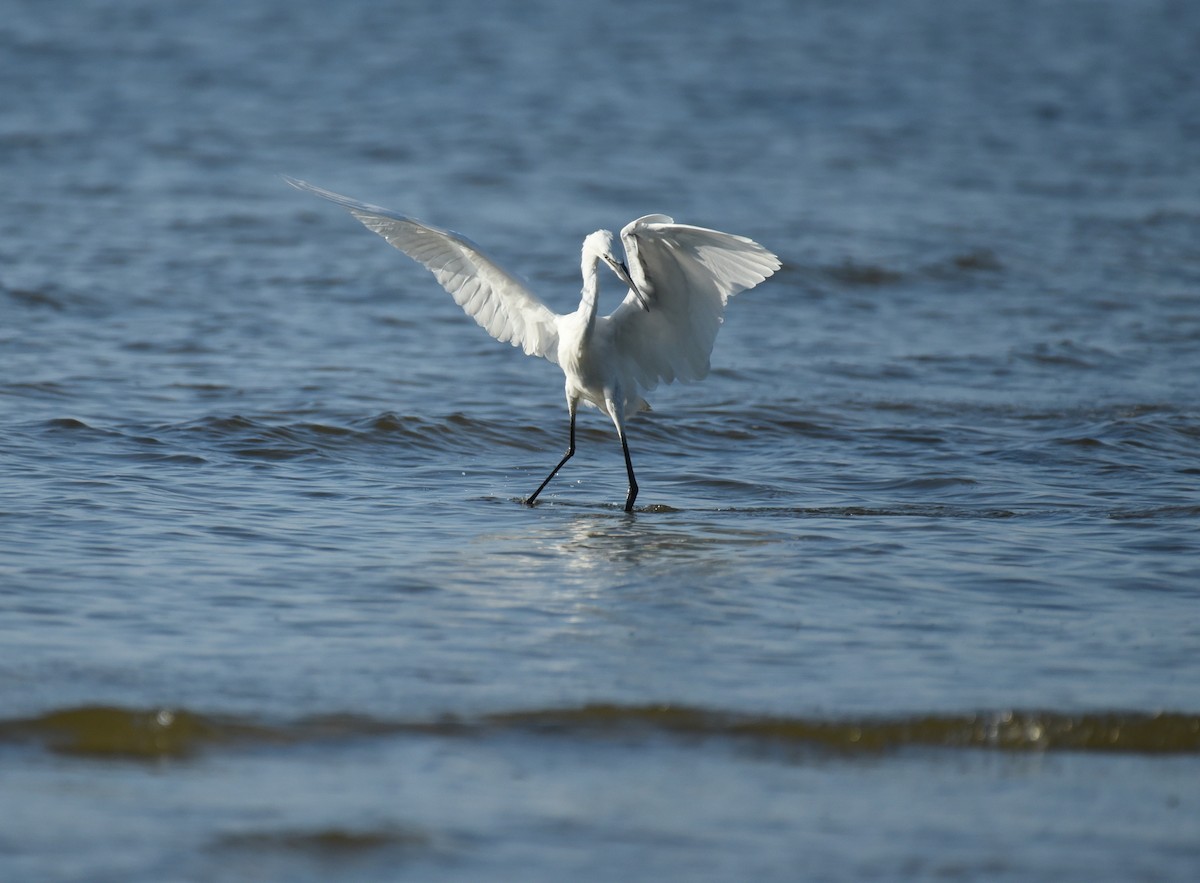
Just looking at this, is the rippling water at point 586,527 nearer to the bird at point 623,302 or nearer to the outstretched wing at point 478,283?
the bird at point 623,302

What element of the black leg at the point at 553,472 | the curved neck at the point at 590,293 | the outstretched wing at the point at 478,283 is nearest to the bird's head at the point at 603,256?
the curved neck at the point at 590,293

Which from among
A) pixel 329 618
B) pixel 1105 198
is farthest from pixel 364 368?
pixel 1105 198

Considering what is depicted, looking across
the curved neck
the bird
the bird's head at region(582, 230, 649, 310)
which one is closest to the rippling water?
the bird

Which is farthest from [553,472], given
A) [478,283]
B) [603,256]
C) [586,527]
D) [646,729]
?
[646,729]

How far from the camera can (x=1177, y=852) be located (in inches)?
151

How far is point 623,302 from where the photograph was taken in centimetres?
793

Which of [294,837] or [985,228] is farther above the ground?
[985,228]

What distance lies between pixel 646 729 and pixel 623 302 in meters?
3.72

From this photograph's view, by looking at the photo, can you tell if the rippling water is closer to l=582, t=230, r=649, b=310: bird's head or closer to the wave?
the wave

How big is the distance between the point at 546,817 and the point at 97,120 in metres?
18.1

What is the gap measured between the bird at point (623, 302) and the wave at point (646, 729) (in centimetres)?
287

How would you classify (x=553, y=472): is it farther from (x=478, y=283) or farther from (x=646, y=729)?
(x=646, y=729)

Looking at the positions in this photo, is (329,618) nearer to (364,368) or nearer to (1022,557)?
(1022,557)

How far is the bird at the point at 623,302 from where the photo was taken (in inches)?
282
